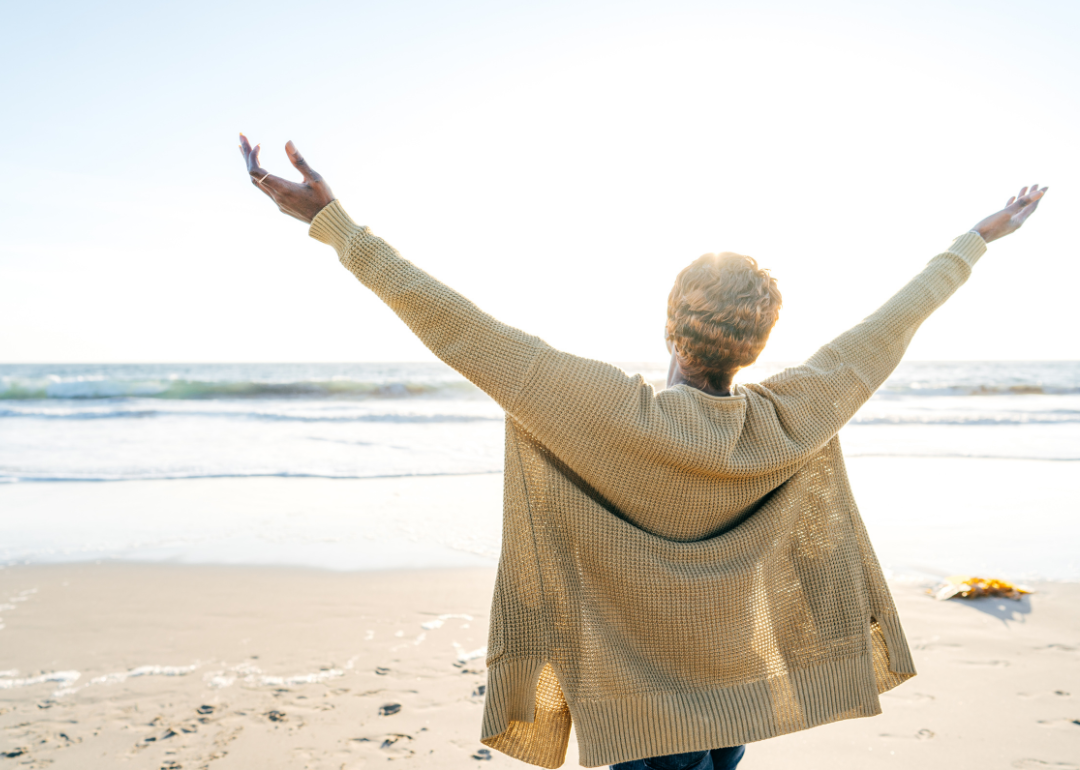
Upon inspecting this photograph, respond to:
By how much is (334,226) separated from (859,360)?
Result: 113cm

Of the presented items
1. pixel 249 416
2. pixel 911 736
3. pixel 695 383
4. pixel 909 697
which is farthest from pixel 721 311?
pixel 249 416

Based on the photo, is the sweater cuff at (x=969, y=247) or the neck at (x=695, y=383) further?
the sweater cuff at (x=969, y=247)

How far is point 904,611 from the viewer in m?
3.97

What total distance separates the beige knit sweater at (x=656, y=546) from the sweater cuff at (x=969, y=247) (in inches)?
11.8

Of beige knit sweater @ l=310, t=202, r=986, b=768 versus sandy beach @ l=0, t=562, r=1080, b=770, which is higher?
beige knit sweater @ l=310, t=202, r=986, b=768

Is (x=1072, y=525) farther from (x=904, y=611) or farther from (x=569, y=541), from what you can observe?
(x=569, y=541)

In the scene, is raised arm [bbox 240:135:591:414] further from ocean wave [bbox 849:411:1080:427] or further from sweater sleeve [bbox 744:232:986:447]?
ocean wave [bbox 849:411:1080:427]

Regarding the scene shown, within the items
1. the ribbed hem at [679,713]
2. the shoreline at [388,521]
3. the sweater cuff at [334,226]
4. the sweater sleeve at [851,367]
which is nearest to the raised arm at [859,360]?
the sweater sleeve at [851,367]

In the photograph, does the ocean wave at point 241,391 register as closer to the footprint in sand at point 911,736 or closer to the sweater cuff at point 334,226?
the footprint in sand at point 911,736

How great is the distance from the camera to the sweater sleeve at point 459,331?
3.80 feet

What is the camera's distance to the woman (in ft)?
3.92

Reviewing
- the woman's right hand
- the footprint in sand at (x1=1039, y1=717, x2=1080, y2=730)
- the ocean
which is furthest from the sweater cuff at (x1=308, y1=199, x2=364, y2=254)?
the ocean

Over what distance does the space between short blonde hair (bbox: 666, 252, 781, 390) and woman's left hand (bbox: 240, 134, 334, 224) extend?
73 centimetres

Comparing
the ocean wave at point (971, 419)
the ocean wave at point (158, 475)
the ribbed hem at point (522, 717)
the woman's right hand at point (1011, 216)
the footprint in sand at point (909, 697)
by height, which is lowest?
the ocean wave at point (158, 475)
